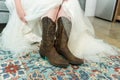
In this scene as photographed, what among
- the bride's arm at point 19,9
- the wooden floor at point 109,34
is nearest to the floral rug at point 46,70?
the bride's arm at point 19,9

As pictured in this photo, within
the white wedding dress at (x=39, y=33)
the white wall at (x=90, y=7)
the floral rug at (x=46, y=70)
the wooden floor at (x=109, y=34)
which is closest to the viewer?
the floral rug at (x=46, y=70)

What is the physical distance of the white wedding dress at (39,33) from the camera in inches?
37.0

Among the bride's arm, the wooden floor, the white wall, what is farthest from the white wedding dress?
the white wall

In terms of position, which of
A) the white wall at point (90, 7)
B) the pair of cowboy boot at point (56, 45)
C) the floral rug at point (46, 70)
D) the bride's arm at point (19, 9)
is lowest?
the floral rug at point (46, 70)

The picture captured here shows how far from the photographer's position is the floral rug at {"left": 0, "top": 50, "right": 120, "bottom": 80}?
784 millimetres

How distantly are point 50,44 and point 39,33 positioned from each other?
31 cm

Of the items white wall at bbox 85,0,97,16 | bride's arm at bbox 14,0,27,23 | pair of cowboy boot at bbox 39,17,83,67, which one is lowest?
pair of cowboy boot at bbox 39,17,83,67

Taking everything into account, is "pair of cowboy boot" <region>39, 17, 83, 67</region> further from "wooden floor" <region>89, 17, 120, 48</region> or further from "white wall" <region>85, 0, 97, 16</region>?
"white wall" <region>85, 0, 97, 16</region>

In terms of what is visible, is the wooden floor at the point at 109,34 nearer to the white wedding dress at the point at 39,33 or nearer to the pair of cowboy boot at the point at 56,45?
the white wedding dress at the point at 39,33

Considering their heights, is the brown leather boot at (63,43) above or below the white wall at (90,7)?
below

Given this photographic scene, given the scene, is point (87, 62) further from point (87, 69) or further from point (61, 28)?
point (61, 28)

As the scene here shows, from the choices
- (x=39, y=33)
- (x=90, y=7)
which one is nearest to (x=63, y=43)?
(x=39, y=33)

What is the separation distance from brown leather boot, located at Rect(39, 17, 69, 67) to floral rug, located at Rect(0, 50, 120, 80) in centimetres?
4

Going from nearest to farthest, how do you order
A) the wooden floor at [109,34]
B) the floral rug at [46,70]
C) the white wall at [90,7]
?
the floral rug at [46,70] < the wooden floor at [109,34] < the white wall at [90,7]
